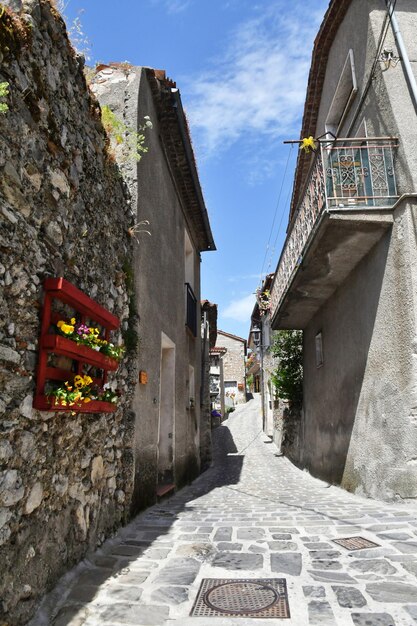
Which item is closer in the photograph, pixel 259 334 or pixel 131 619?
pixel 131 619

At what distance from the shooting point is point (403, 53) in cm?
599

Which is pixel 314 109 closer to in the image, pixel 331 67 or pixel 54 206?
pixel 331 67

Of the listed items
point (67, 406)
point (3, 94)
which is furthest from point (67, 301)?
point (3, 94)

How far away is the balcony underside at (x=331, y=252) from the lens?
5.84 metres

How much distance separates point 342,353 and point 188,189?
14.5 ft

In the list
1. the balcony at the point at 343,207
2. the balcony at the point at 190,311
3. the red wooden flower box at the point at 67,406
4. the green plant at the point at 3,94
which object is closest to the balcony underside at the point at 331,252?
the balcony at the point at 343,207

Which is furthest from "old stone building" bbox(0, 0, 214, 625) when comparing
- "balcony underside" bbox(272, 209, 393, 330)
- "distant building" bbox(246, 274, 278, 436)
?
"distant building" bbox(246, 274, 278, 436)

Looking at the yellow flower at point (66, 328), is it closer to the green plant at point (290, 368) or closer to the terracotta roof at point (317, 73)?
the terracotta roof at point (317, 73)

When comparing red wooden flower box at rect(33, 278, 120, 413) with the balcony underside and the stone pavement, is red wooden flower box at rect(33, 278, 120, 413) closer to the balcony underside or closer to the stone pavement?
the stone pavement

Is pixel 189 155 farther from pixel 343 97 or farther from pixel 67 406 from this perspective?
pixel 67 406

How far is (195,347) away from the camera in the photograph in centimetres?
1062

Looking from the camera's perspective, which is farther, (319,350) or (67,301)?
(319,350)

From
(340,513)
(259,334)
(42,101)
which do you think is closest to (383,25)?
(42,101)

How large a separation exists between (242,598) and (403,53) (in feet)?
21.6
